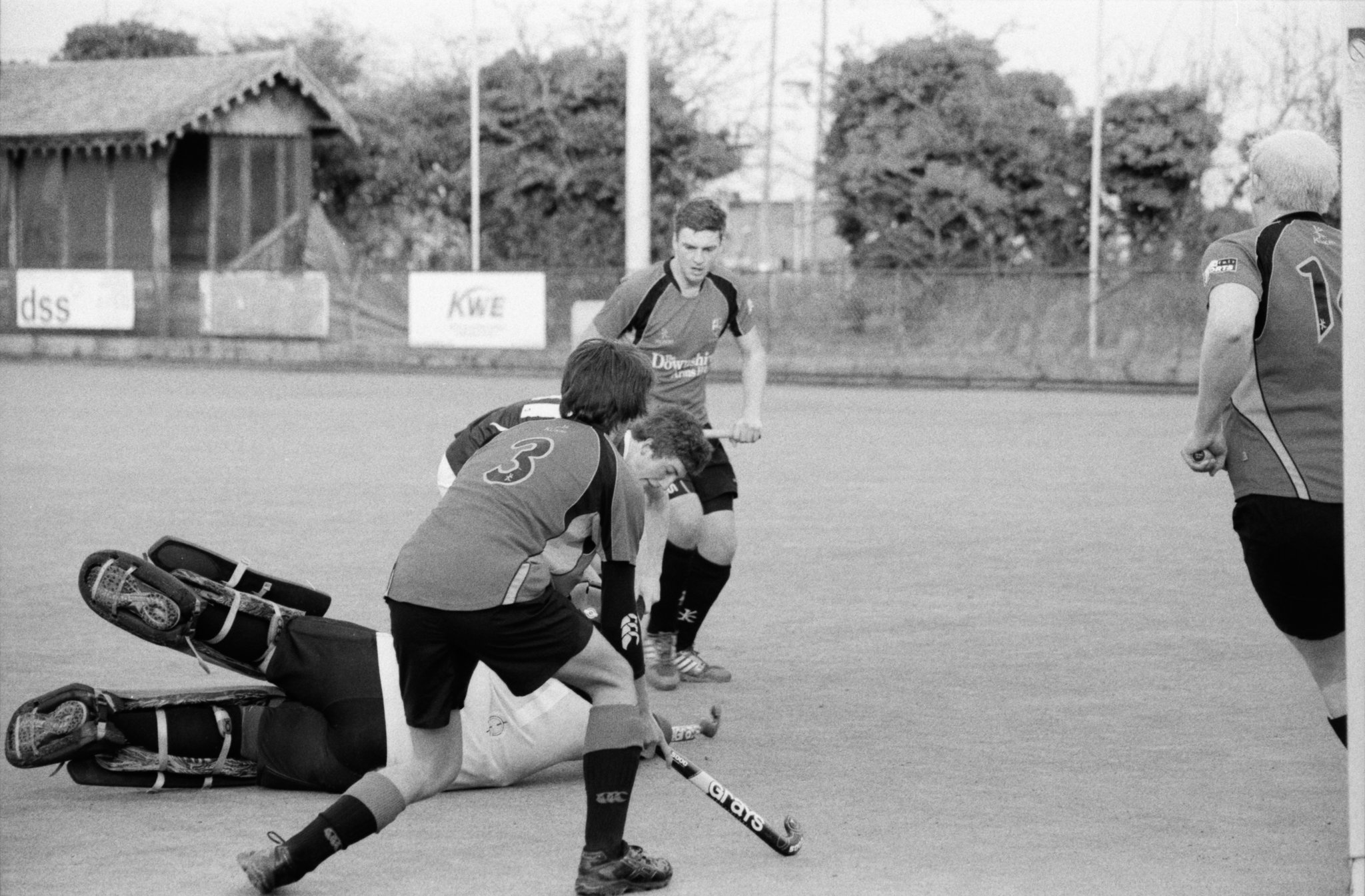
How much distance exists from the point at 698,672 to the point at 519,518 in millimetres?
2945

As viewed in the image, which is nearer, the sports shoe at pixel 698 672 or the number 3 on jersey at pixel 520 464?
the number 3 on jersey at pixel 520 464

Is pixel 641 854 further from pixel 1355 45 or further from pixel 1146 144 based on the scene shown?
pixel 1146 144

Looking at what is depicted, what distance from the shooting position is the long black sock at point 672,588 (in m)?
7.55

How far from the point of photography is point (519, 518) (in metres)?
4.58

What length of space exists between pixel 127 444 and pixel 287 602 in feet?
38.0

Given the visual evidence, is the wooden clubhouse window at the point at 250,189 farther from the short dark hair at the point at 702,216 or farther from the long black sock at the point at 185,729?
the long black sock at the point at 185,729

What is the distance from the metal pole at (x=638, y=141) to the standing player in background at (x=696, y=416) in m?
18.4

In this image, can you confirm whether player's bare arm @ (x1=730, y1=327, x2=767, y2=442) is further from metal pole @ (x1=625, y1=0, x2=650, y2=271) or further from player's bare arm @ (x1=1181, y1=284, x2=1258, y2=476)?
metal pole @ (x1=625, y1=0, x2=650, y2=271)

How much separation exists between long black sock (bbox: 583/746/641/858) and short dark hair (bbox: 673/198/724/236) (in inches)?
123

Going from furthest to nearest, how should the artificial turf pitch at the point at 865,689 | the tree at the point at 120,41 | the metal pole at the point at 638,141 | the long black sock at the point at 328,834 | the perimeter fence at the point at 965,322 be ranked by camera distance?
the tree at the point at 120,41 → the perimeter fence at the point at 965,322 → the metal pole at the point at 638,141 → the artificial turf pitch at the point at 865,689 → the long black sock at the point at 328,834

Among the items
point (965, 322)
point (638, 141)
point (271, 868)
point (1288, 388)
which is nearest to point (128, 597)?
point (271, 868)

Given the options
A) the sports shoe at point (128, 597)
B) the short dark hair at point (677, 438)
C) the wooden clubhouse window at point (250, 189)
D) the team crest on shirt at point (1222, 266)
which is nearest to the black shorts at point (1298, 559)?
the team crest on shirt at point (1222, 266)

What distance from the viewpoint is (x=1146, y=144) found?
32031 mm

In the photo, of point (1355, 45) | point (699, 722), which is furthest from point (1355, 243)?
point (699, 722)
